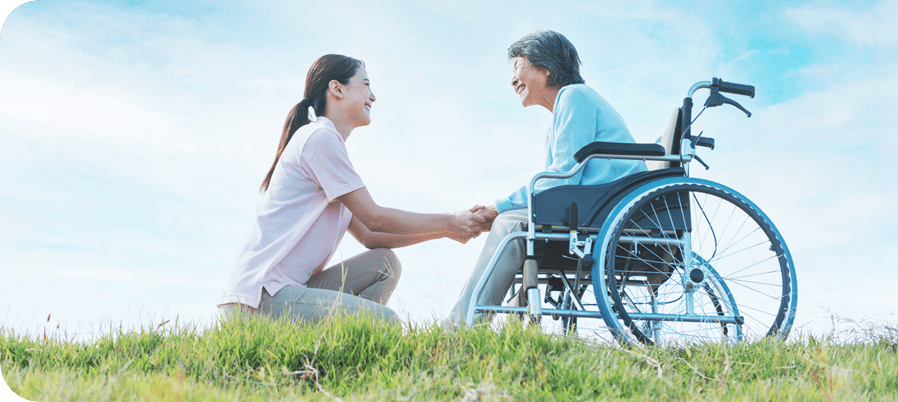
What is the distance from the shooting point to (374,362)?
2.09 meters

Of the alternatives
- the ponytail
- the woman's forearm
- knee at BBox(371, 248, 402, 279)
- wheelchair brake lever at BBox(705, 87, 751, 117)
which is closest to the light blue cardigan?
wheelchair brake lever at BBox(705, 87, 751, 117)

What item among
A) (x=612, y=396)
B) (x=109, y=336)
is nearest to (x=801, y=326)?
(x=612, y=396)

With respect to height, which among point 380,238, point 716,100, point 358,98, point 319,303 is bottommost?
point 319,303

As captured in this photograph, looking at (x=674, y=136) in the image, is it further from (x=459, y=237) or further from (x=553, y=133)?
(x=459, y=237)

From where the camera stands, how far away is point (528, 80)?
3.18 metres

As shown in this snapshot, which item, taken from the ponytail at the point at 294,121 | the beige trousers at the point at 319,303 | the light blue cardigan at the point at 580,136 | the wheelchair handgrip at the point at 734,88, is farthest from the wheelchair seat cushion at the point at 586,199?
the ponytail at the point at 294,121

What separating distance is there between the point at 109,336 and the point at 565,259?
6.63 feet

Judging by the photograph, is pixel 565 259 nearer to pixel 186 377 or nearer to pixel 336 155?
pixel 336 155

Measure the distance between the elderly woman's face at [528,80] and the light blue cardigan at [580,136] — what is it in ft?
1.14

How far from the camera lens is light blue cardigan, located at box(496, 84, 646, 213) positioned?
2682 mm

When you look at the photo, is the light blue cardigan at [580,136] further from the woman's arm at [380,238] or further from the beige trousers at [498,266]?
the woman's arm at [380,238]

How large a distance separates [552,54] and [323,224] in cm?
144

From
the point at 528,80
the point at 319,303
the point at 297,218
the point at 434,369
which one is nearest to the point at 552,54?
the point at 528,80

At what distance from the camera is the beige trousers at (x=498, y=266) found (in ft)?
8.21
